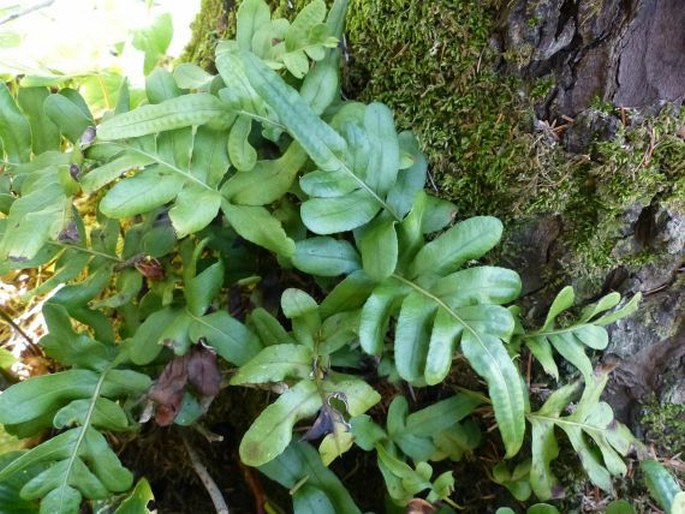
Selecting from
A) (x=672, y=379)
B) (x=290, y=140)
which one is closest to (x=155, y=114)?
(x=290, y=140)

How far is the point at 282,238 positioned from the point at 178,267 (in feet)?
1.71

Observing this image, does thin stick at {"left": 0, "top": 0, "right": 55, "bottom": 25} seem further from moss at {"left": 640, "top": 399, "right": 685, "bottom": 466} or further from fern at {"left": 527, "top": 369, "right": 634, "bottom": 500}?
moss at {"left": 640, "top": 399, "right": 685, "bottom": 466}

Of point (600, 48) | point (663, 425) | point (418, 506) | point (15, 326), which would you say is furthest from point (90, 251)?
point (663, 425)

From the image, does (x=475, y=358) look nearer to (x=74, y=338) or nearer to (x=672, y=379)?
(x=672, y=379)

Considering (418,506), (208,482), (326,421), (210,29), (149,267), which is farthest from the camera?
(210,29)

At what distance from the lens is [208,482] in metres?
1.72

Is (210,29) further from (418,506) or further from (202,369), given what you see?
(418,506)

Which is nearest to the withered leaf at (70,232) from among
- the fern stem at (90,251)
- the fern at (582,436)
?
the fern stem at (90,251)

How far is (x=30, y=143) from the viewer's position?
162 cm

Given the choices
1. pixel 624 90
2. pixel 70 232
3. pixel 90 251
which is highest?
pixel 624 90

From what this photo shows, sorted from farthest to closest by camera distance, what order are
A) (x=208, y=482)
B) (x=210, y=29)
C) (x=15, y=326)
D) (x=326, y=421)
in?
(x=210, y=29) → (x=15, y=326) → (x=208, y=482) → (x=326, y=421)

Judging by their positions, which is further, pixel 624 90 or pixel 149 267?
pixel 149 267

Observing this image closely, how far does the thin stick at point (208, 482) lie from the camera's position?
1655 millimetres

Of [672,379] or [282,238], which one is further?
[672,379]
